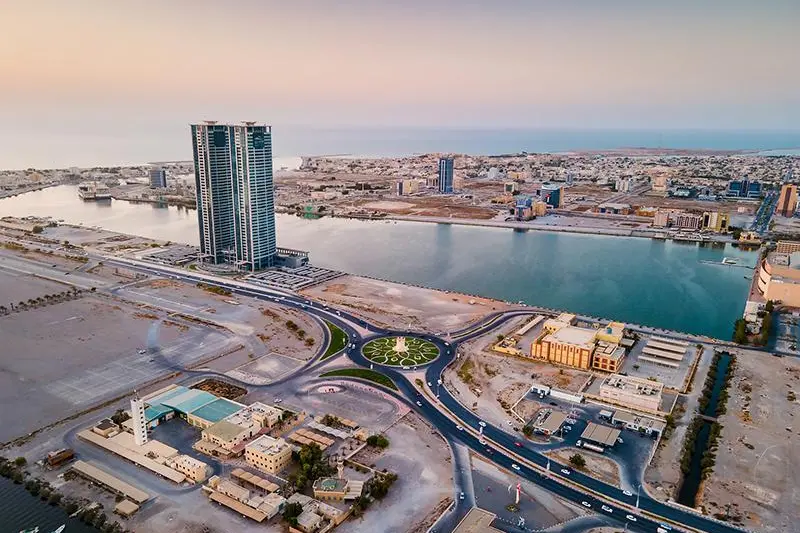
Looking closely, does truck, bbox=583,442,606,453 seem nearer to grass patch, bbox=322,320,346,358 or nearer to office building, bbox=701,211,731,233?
grass patch, bbox=322,320,346,358

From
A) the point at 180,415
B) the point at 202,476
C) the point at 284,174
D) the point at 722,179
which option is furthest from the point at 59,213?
the point at 722,179

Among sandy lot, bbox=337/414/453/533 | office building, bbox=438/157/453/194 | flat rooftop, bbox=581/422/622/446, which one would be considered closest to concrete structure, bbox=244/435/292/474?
sandy lot, bbox=337/414/453/533

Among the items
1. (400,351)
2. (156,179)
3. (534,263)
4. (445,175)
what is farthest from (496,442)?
(156,179)

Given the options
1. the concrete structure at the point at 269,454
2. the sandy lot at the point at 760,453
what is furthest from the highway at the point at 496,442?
the concrete structure at the point at 269,454

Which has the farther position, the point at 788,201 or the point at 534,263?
the point at 788,201

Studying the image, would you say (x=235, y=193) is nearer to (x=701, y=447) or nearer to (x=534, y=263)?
Answer: (x=534, y=263)

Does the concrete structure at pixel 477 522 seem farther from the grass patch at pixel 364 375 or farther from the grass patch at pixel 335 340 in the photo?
the grass patch at pixel 335 340
